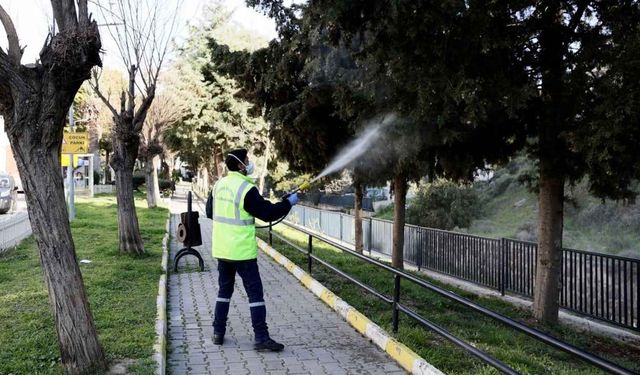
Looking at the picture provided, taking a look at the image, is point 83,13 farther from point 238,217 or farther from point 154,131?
point 154,131

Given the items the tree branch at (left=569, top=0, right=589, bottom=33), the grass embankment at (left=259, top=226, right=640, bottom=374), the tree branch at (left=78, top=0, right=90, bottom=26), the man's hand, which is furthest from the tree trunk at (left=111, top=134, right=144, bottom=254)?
the tree branch at (left=569, top=0, right=589, bottom=33)

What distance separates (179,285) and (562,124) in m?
5.91

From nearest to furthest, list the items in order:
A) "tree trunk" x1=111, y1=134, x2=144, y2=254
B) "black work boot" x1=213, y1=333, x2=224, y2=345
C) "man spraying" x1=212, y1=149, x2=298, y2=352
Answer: "man spraying" x1=212, y1=149, x2=298, y2=352, "black work boot" x1=213, y1=333, x2=224, y2=345, "tree trunk" x1=111, y1=134, x2=144, y2=254

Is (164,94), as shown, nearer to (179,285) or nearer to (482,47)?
(179,285)

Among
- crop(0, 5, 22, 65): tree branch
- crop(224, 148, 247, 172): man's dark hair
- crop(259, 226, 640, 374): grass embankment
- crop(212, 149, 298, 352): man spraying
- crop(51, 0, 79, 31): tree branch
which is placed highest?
crop(51, 0, 79, 31): tree branch

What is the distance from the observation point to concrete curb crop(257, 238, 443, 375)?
5.14 meters

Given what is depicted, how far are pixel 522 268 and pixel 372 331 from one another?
535 cm

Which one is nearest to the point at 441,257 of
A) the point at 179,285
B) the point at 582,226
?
the point at 179,285

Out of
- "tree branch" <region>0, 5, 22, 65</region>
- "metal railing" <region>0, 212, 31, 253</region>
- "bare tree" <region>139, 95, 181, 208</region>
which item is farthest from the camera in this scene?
"bare tree" <region>139, 95, 181, 208</region>

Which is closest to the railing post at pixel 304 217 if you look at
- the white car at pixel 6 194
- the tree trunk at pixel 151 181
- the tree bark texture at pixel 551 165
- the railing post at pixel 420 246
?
the tree trunk at pixel 151 181

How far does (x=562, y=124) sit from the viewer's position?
780 cm

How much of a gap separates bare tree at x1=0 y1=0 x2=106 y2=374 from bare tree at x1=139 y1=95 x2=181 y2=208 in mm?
23526

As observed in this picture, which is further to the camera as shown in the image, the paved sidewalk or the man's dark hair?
the man's dark hair

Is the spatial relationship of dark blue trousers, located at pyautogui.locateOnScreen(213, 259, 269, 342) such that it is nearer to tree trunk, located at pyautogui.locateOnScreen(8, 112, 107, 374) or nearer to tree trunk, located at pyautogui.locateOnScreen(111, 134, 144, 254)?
tree trunk, located at pyautogui.locateOnScreen(8, 112, 107, 374)
